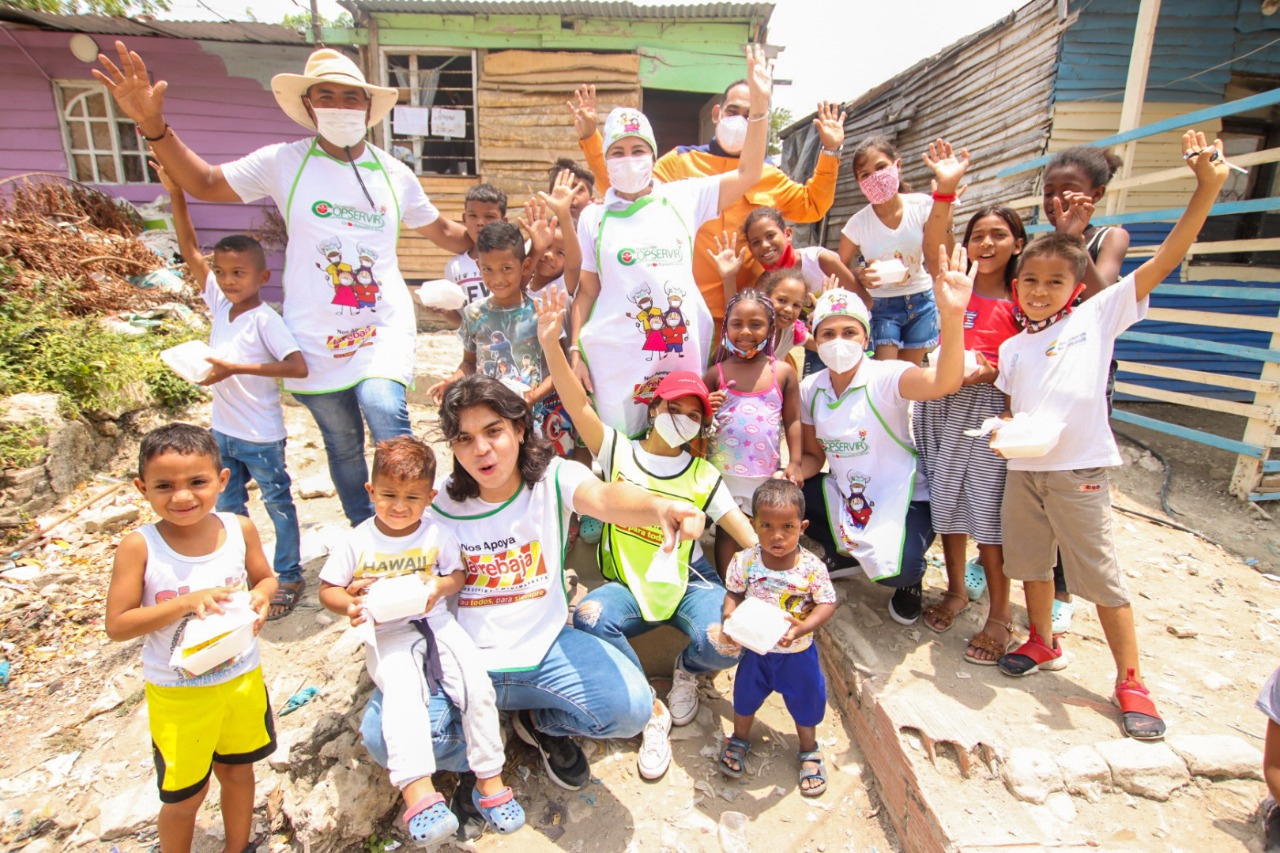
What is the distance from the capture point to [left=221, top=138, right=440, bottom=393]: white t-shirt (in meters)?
2.98

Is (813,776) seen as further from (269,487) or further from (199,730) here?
→ (269,487)

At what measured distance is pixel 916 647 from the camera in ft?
9.66

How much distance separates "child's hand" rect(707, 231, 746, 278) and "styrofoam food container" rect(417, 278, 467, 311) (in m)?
1.43

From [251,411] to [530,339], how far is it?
1.42 m

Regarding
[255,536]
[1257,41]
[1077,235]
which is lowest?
[255,536]

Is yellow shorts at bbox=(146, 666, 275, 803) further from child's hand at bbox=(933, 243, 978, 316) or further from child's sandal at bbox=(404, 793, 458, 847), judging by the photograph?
child's hand at bbox=(933, 243, 978, 316)

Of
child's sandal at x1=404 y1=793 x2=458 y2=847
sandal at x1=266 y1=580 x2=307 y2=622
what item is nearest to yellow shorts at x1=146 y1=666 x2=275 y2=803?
child's sandal at x1=404 y1=793 x2=458 y2=847

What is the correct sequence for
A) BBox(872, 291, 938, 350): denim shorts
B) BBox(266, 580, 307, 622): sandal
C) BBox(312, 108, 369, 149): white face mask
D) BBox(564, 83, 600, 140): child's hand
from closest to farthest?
BBox(312, 108, 369, 149): white face mask, BBox(266, 580, 307, 622): sandal, BBox(564, 83, 600, 140): child's hand, BBox(872, 291, 938, 350): denim shorts

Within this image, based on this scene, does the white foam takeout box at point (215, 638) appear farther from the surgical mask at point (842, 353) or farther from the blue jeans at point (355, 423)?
the surgical mask at point (842, 353)

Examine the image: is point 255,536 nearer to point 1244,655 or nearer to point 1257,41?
point 1244,655

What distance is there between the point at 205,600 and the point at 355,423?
1.40 m

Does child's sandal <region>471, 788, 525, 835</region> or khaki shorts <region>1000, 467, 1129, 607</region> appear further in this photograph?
khaki shorts <region>1000, 467, 1129, 607</region>

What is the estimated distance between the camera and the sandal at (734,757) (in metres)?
2.58

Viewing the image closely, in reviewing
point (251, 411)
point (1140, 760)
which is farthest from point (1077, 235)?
point (251, 411)
